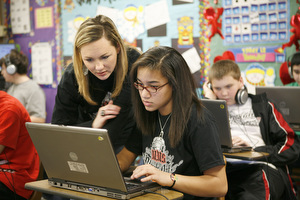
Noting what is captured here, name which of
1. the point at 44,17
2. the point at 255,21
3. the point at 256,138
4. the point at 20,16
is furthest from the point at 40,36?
the point at 256,138

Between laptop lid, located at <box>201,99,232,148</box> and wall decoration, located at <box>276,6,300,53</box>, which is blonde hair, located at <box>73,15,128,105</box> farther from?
wall decoration, located at <box>276,6,300,53</box>

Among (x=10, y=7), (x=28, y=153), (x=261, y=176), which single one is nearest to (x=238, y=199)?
(x=261, y=176)

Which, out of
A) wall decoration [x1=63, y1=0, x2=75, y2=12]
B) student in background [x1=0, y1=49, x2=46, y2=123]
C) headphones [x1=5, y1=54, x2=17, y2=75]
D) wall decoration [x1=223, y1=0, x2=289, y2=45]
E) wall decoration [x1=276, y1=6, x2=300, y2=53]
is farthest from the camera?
wall decoration [x1=63, y1=0, x2=75, y2=12]

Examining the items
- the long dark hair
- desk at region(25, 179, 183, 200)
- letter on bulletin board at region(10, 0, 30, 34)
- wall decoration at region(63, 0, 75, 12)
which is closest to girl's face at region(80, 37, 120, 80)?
the long dark hair

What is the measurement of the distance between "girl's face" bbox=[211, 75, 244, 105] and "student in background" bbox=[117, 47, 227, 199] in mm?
962

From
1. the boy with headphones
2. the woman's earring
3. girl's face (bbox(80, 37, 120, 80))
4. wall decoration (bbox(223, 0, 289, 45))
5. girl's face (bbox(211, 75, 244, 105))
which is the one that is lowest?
the boy with headphones

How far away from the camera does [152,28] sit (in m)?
3.65

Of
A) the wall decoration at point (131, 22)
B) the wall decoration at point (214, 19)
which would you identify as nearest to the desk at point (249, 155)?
the wall decoration at point (214, 19)

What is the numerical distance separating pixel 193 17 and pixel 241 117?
1280mm

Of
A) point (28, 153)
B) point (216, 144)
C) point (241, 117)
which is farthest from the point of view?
point (241, 117)

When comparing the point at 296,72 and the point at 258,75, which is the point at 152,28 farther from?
the point at 296,72

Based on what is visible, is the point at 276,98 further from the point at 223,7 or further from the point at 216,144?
the point at 216,144

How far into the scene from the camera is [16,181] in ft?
6.69

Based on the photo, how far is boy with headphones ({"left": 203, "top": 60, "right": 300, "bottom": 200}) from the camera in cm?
207
